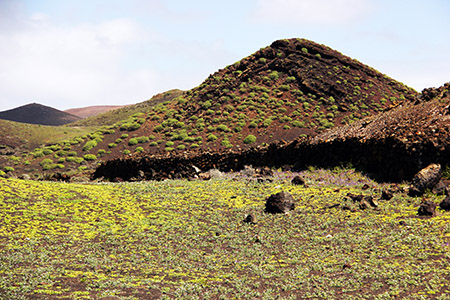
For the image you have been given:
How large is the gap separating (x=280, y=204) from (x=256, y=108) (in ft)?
Answer: 166

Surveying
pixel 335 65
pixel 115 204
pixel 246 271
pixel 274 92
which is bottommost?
pixel 246 271

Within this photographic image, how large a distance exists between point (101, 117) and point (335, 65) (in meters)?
86.4

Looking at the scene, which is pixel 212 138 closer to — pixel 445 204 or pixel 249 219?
pixel 249 219

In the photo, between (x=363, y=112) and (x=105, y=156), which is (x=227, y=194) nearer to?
(x=105, y=156)

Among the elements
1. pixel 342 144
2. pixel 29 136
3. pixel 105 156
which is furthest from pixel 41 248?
pixel 29 136

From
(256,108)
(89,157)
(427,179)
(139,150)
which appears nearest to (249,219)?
(427,179)

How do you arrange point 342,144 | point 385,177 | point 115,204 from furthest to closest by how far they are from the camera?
1. point 342,144
2. point 385,177
3. point 115,204

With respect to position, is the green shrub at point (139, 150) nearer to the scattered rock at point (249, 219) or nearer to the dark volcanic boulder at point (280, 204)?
the dark volcanic boulder at point (280, 204)

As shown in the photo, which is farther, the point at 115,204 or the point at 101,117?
the point at 101,117

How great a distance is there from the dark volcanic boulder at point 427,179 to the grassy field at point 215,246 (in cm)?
47

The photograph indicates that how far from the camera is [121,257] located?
1259cm

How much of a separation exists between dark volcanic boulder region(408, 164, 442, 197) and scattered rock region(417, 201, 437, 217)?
6.70 ft

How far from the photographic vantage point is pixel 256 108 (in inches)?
2633

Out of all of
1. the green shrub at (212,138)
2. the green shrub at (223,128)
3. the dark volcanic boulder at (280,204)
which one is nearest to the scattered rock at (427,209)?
the dark volcanic boulder at (280,204)
